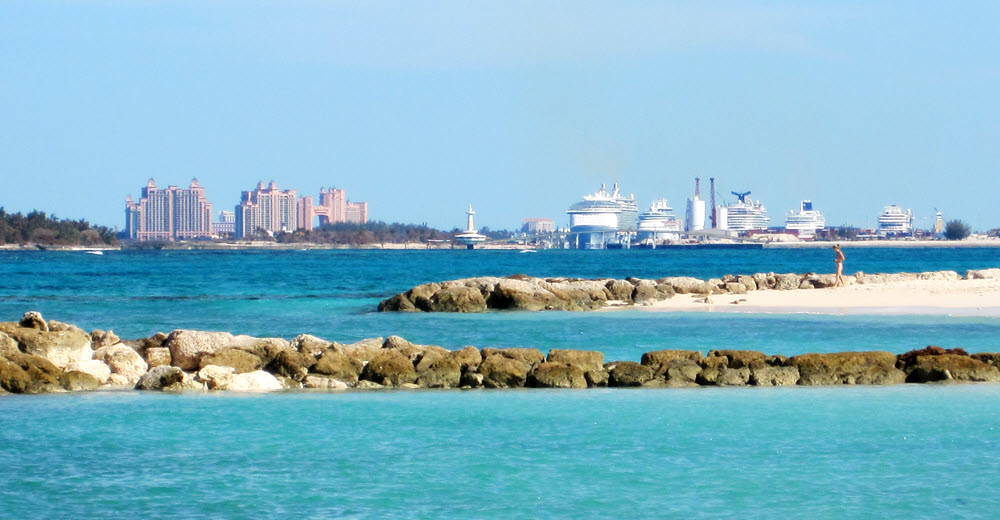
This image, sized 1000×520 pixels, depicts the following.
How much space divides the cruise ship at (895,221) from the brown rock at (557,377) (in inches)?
6817

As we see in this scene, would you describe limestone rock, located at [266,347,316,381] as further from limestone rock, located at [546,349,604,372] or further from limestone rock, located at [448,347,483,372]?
limestone rock, located at [546,349,604,372]

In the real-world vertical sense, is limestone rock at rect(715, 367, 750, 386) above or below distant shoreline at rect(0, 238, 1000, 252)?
below

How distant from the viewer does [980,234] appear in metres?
172

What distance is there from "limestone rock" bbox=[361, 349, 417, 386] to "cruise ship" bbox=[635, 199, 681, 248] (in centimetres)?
12255

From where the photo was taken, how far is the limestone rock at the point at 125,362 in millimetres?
10656

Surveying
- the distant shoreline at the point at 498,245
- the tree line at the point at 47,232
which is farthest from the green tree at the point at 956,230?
the tree line at the point at 47,232

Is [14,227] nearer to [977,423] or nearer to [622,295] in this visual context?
[622,295]

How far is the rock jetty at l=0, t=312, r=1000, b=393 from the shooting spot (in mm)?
10336

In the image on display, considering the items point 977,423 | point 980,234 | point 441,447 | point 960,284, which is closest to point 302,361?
point 441,447

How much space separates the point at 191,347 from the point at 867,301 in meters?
13.9

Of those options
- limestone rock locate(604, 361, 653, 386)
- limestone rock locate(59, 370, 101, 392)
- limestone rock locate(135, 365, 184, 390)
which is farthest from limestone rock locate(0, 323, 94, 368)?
limestone rock locate(604, 361, 653, 386)

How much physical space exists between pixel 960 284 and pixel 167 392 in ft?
64.4

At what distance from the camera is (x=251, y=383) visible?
33.9ft

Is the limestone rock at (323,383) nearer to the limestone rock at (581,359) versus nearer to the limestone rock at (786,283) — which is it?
the limestone rock at (581,359)
